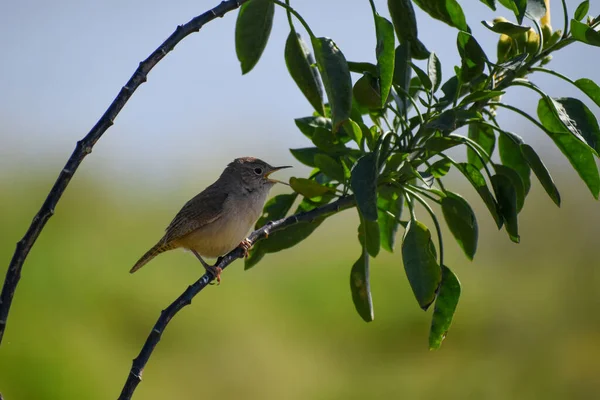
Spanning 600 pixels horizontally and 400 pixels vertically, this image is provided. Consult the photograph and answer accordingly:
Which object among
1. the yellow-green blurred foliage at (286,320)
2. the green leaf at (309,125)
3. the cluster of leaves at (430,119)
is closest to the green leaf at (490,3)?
the cluster of leaves at (430,119)

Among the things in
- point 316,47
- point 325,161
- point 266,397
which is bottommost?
point 266,397

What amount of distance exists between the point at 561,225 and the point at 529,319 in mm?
818

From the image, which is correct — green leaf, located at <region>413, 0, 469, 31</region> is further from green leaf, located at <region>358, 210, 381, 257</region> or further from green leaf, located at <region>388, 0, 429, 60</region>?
green leaf, located at <region>358, 210, 381, 257</region>

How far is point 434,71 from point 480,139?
331 mm

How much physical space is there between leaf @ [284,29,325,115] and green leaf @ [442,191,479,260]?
15.5 inches

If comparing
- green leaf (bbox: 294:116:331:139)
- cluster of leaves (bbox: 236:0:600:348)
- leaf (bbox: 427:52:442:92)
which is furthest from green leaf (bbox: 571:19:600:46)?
green leaf (bbox: 294:116:331:139)

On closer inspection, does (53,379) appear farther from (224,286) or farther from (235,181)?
(235,181)

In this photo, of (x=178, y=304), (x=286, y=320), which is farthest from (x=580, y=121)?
(x=286, y=320)

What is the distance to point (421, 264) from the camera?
1.62 m

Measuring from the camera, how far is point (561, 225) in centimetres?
549

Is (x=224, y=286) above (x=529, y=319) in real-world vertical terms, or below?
above

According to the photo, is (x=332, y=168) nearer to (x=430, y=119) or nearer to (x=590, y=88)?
(x=430, y=119)

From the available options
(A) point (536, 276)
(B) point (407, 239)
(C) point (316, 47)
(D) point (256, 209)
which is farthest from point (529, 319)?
(C) point (316, 47)

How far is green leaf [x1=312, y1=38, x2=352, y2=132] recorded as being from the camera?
1.42 m
